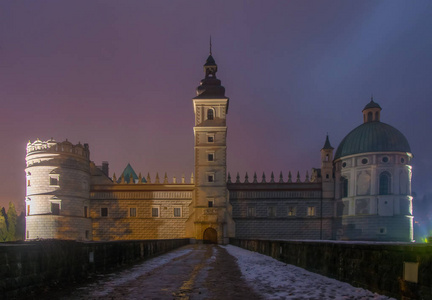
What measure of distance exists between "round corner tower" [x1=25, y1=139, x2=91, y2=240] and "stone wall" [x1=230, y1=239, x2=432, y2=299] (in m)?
46.2

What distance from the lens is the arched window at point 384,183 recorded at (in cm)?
5112

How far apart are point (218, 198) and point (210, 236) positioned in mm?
5476

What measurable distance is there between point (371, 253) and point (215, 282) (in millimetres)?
3912

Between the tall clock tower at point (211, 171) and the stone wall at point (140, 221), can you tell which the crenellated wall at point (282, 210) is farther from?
the stone wall at point (140, 221)

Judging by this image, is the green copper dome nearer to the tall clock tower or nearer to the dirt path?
the tall clock tower

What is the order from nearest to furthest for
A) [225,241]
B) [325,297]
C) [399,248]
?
[399,248] → [325,297] → [225,241]

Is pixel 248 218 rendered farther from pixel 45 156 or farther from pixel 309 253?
pixel 309 253

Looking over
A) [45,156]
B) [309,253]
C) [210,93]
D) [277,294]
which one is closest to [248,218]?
[210,93]

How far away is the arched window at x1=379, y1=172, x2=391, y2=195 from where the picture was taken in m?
51.1

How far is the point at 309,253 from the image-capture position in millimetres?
11500

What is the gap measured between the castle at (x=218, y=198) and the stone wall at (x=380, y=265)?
40369 millimetres

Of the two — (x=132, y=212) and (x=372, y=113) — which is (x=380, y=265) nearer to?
(x=132, y=212)

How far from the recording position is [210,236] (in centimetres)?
4978

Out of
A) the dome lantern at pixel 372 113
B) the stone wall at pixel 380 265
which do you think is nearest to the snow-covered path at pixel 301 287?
the stone wall at pixel 380 265
